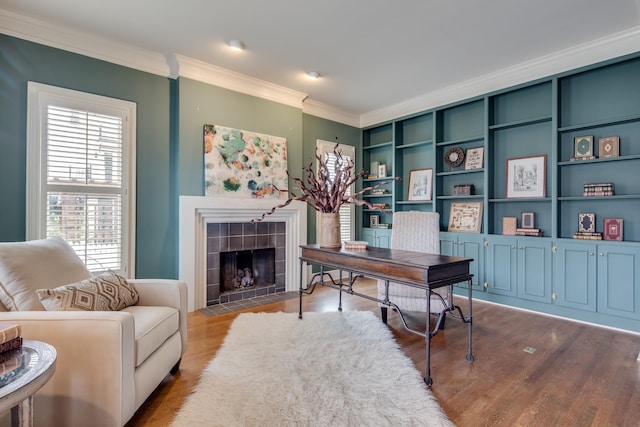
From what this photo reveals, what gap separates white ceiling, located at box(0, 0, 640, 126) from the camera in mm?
2688

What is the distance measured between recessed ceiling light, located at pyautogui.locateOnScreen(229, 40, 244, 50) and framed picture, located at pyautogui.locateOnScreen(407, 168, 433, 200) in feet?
10.5

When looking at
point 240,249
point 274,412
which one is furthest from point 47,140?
point 274,412

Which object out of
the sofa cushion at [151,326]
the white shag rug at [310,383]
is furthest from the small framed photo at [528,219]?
the sofa cushion at [151,326]

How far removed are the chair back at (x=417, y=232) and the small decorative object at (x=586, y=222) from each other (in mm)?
1746

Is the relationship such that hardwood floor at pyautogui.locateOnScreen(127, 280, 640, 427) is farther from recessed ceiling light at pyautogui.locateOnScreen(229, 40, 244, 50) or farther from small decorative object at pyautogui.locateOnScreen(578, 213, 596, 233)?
recessed ceiling light at pyautogui.locateOnScreen(229, 40, 244, 50)

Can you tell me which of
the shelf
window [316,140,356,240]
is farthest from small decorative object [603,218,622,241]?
window [316,140,356,240]

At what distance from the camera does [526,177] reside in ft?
12.8

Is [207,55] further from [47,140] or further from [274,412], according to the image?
[274,412]

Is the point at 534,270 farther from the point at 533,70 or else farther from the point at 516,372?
the point at 533,70

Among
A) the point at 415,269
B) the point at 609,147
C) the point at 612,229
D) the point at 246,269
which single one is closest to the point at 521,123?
the point at 609,147

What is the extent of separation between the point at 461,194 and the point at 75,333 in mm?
4436

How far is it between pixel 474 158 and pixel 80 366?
4674 mm

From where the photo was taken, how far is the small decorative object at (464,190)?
4.41 m

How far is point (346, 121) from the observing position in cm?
562
